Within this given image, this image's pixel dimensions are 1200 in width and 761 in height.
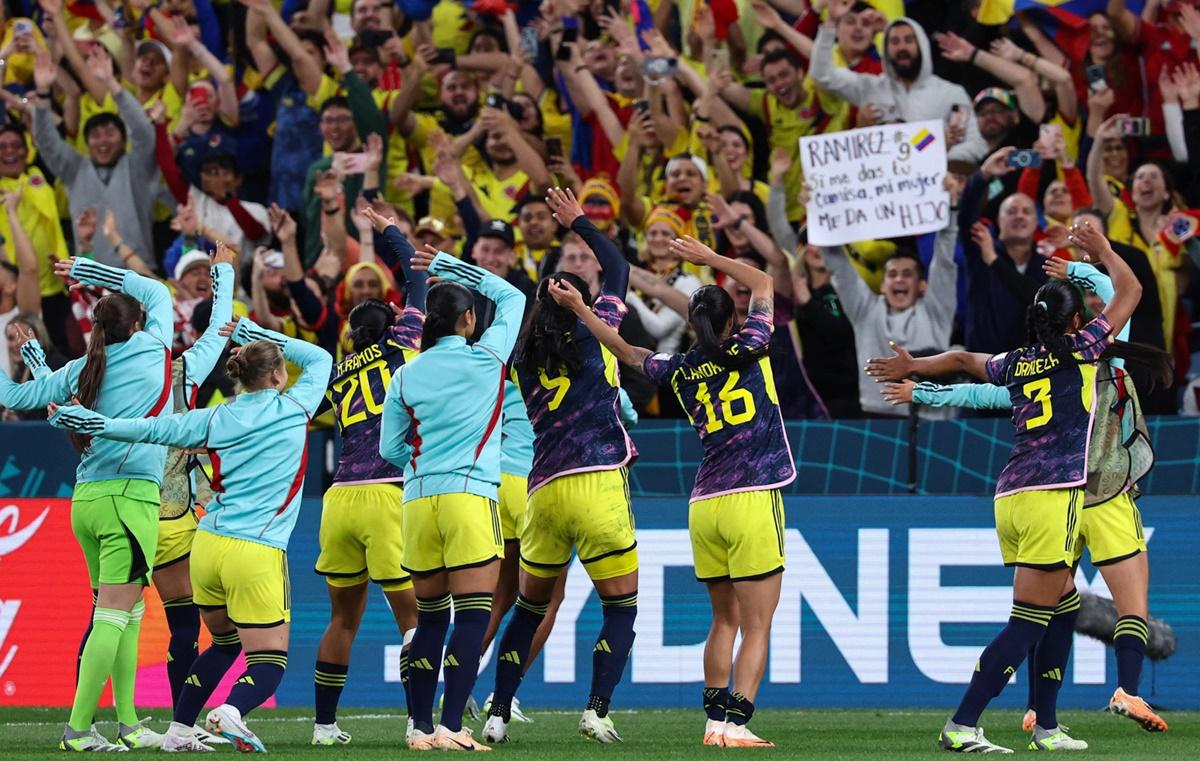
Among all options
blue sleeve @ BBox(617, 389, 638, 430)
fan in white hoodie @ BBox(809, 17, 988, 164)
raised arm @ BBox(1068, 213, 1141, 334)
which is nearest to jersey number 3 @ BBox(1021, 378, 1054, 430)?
raised arm @ BBox(1068, 213, 1141, 334)

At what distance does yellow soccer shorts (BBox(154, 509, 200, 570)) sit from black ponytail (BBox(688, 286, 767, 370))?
2.95 metres

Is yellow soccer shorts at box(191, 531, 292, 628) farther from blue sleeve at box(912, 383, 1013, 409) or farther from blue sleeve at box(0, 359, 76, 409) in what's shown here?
blue sleeve at box(912, 383, 1013, 409)

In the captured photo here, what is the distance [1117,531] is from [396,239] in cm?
412

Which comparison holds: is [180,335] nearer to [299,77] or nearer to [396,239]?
[299,77]

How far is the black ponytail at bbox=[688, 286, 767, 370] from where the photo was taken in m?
8.70

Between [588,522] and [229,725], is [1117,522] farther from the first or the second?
[229,725]

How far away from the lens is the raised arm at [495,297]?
27.5 ft

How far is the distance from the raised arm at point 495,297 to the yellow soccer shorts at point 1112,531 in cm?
335

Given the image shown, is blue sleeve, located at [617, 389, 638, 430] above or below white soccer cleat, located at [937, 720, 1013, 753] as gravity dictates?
above

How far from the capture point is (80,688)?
854cm

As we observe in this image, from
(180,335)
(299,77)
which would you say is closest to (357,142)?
(299,77)

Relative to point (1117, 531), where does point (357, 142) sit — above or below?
above

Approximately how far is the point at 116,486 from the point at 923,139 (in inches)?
264

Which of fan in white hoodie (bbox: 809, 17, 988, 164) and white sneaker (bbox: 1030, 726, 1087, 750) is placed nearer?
white sneaker (bbox: 1030, 726, 1087, 750)
